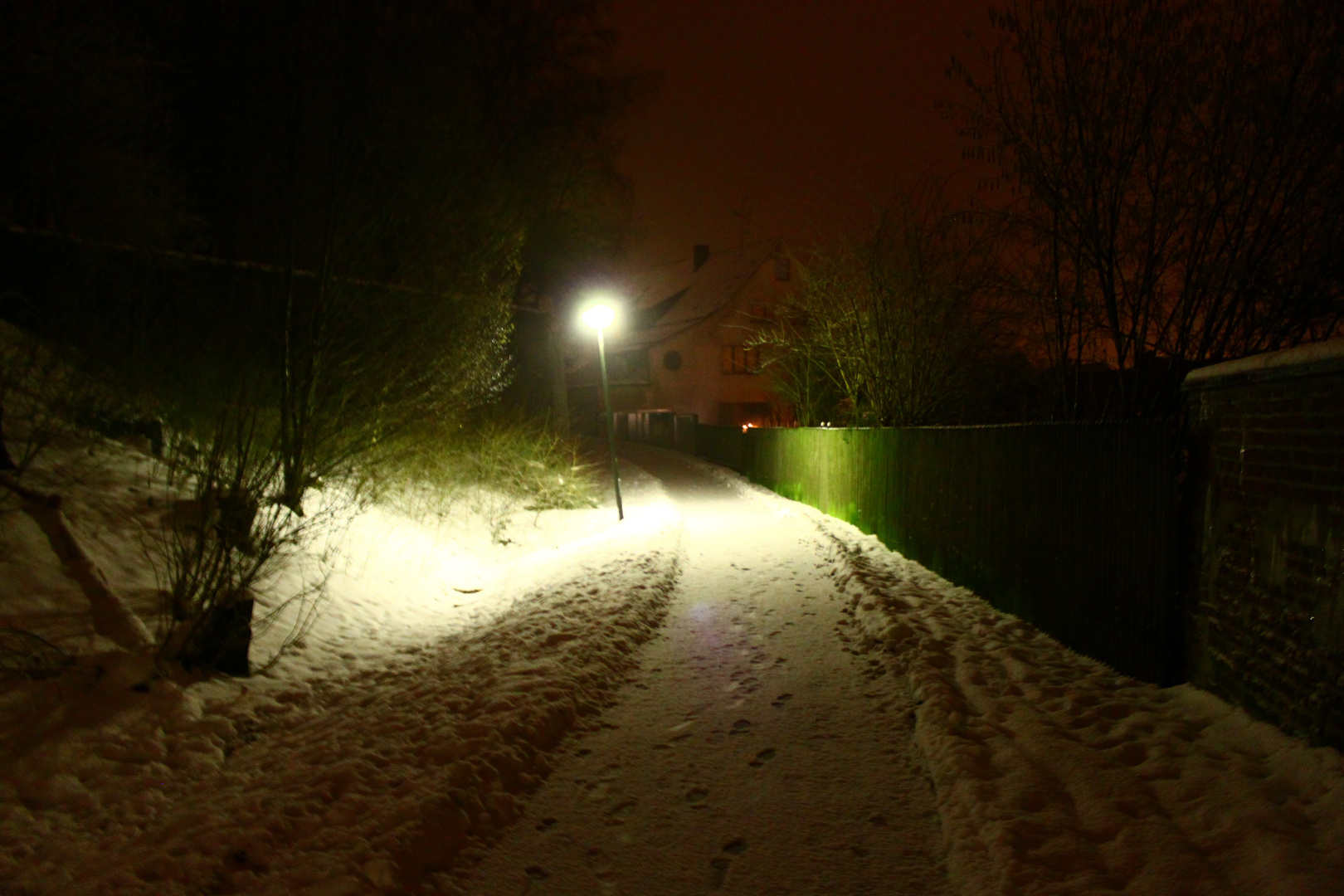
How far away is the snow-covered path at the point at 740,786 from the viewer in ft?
10.4

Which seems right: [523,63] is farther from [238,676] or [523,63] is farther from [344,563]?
[238,676]

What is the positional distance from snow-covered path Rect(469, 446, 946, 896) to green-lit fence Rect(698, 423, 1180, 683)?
1651 millimetres

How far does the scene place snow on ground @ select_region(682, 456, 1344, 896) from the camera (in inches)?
112

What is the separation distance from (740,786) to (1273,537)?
3.06 meters

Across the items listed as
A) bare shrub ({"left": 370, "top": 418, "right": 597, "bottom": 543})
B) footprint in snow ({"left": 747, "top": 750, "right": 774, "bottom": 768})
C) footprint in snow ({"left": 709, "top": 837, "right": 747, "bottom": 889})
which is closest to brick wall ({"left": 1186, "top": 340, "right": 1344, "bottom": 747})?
footprint in snow ({"left": 747, "top": 750, "right": 774, "bottom": 768})

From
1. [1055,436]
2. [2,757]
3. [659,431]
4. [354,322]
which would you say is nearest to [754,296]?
[659,431]

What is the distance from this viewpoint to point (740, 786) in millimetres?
3906

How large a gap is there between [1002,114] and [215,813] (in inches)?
319

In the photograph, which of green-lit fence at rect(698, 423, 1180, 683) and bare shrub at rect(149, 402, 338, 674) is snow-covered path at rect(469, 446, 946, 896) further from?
bare shrub at rect(149, 402, 338, 674)

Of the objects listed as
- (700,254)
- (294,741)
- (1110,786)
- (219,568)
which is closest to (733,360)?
(700,254)

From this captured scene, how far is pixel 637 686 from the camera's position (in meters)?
5.46

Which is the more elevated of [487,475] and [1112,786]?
[487,475]

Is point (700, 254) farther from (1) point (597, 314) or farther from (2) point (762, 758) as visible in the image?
(2) point (762, 758)

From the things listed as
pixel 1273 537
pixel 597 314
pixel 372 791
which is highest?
pixel 597 314
